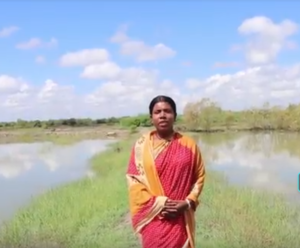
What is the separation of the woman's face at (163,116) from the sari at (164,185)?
0.09m

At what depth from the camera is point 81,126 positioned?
195 feet

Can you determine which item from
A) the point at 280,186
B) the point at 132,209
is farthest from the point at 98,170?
the point at 132,209

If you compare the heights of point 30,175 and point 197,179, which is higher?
point 197,179

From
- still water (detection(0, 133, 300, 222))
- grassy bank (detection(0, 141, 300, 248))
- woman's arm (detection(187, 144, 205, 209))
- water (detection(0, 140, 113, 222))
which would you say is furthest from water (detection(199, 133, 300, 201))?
woman's arm (detection(187, 144, 205, 209))

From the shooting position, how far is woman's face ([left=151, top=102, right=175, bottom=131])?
278 centimetres

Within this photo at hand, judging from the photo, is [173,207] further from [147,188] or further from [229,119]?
[229,119]

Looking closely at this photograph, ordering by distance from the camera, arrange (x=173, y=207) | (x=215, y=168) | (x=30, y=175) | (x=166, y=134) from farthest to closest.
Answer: (x=30, y=175) → (x=215, y=168) → (x=166, y=134) → (x=173, y=207)

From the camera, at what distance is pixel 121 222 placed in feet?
22.0

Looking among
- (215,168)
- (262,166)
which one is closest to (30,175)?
(215,168)

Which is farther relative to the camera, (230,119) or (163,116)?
(230,119)

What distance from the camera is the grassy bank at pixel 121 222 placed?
5.77 m

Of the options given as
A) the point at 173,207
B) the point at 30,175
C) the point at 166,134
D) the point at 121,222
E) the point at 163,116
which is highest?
the point at 163,116

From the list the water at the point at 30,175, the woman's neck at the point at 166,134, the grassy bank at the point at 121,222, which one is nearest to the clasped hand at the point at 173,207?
the woman's neck at the point at 166,134

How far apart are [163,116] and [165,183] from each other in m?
0.38
